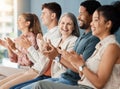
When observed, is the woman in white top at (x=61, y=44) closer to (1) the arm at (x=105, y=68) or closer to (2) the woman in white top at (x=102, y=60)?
(2) the woman in white top at (x=102, y=60)

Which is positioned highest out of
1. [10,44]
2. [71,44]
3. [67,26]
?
[67,26]

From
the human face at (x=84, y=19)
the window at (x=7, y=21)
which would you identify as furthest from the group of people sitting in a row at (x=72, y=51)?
the window at (x=7, y=21)

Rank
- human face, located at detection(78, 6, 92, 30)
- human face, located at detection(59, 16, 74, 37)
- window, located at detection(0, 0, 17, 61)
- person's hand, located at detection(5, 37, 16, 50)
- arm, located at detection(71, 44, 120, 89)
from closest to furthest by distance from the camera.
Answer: arm, located at detection(71, 44, 120, 89)
human face, located at detection(78, 6, 92, 30)
human face, located at detection(59, 16, 74, 37)
person's hand, located at detection(5, 37, 16, 50)
window, located at detection(0, 0, 17, 61)

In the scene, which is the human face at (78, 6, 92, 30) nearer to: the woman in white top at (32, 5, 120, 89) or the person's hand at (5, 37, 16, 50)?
the woman in white top at (32, 5, 120, 89)

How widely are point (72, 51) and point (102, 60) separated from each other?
0.23 metres

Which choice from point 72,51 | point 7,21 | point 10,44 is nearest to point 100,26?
point 72,51

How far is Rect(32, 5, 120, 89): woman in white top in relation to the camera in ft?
5.77

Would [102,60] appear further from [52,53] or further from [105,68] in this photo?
[52,53]

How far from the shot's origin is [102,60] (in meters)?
1.77

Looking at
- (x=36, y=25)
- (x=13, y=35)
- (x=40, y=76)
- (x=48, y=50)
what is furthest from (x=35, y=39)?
(x=13, y=35)

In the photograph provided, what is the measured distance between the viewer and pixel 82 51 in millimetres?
2186

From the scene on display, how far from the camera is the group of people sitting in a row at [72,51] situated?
181cm

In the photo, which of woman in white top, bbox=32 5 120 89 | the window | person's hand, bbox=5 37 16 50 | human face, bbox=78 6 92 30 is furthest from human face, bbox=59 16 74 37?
the window

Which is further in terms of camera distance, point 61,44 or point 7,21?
point 7,21
